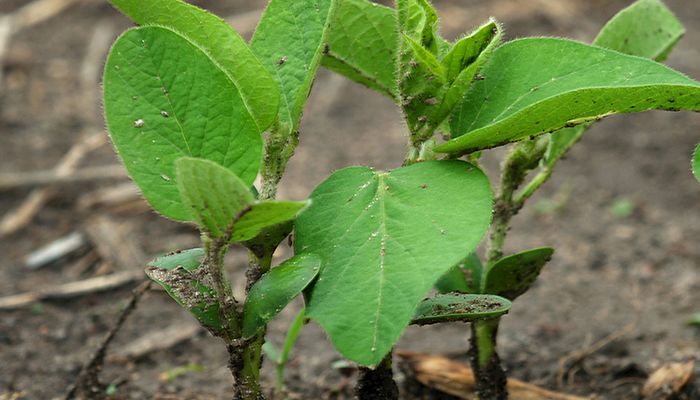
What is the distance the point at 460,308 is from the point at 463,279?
300 mm

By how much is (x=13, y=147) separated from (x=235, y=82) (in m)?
2.82

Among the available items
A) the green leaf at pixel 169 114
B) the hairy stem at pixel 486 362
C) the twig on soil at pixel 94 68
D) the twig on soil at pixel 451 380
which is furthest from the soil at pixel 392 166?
the green leaf at pixel 169 114

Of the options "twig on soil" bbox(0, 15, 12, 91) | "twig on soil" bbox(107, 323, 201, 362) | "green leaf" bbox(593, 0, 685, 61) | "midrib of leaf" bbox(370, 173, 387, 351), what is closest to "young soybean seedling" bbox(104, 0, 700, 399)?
"midrib of leaf" bbox(370, 173, 387, 351)

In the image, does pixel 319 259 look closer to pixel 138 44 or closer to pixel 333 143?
pixel 138 44

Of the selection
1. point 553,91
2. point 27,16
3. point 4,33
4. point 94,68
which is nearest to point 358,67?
point 553,91

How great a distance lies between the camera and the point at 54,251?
3.18 meters

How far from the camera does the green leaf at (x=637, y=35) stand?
1.81 metres

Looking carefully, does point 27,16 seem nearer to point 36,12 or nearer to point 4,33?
point 36,12

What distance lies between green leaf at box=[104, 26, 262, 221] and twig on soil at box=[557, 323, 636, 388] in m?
1.20

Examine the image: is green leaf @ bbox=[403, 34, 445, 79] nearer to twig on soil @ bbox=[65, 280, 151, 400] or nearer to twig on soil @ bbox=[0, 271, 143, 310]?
twig on soil @ bbox=[65, 280, 151, 400]

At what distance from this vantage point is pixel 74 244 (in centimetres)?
322

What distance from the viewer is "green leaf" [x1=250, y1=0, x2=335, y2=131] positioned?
1.56 metres

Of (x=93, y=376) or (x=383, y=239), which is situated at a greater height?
(x=383, y=239)

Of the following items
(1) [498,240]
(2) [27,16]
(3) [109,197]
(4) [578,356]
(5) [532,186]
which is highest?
(2) [27,16]
